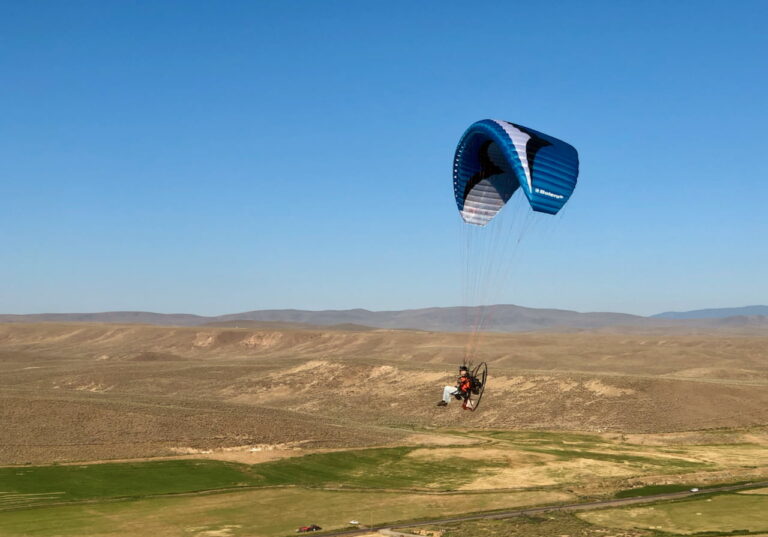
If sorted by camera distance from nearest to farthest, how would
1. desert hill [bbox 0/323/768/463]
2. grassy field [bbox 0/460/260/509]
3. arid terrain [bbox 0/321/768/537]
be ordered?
1. arid terrain [bbox 0/321/768/537]
2. grassy field [bbox 0/460/260/509]
3. desert hill [bbox 0/323/768/463]

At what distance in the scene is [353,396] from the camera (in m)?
89.2

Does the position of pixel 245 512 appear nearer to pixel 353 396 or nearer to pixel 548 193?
pixel 548 193

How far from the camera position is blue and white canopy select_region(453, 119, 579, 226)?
28.8 m

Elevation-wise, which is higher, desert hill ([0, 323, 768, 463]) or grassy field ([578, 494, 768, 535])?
desert hill ([0, 323, 768, 463])

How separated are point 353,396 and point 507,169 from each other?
59237mm

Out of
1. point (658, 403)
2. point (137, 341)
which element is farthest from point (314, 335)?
point (658, 403)

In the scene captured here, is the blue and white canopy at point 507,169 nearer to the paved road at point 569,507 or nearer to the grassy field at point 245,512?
the paved road at point 569,507

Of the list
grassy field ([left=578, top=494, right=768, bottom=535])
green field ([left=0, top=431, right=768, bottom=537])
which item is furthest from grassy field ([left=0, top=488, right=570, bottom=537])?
grassy field ([left=578, top=494, right=768, bottom=535])

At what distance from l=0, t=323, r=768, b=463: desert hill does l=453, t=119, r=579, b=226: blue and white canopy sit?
93.1 feet

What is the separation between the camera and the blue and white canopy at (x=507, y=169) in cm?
2880

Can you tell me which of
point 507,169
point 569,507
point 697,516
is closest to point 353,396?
point 569,507

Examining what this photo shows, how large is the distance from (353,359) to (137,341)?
90817mm

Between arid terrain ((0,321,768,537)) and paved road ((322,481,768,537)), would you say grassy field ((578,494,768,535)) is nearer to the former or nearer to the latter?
arid terrain ((0,321,768,537))

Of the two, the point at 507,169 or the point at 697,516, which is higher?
the point at 507,169
